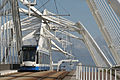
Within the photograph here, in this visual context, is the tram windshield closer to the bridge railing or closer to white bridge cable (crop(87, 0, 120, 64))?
white bridge cable (crop(87, 0, 120, 64))

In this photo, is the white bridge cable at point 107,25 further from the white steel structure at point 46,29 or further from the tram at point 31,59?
the tram at point 31,59

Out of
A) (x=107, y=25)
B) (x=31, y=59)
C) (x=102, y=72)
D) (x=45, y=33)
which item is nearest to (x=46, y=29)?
(x=45, y=33)

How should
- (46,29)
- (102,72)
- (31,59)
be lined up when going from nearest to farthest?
(102,72) < (31,59) < (46,29)

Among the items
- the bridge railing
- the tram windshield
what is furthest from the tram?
the bridge railing

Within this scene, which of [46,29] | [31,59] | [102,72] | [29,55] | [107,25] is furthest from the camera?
[46,29]

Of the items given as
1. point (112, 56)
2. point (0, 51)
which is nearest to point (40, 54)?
point (0, 51)

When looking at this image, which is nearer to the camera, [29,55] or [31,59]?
[29,55]

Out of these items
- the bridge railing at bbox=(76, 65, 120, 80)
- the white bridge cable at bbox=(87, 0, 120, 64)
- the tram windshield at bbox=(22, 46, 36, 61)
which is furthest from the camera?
the tram windshield at bbox=(22, 46, 36, 61)

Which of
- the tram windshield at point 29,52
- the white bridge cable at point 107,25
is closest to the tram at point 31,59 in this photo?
the tram windshield at point 29,52

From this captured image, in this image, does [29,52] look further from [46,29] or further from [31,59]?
[46,29]

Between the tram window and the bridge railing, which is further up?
the tram window

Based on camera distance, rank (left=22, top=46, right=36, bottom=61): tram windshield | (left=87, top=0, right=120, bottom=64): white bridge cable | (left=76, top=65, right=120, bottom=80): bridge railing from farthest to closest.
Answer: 1. (left=22, top=46, right=36, bottom=61): tram windshield
2. (left=87, top=0, right=120, bottom=64): white bridge cable
3. (left=76, top=65, right=120, bottom=80): bridge railing

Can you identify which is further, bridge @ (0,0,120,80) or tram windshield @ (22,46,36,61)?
tram windshield @ (22,46,36,61)

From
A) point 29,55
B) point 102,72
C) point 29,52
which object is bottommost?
point 102,72
